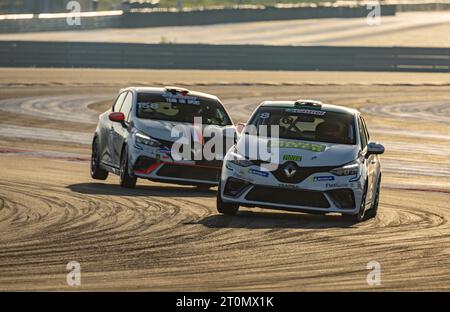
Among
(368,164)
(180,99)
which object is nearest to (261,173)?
(368,164)

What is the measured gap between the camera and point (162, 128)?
58.2ft

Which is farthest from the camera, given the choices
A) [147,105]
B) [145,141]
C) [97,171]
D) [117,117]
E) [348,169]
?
[97,171]

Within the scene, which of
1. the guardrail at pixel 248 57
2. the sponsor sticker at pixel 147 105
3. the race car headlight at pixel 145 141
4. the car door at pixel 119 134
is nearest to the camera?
the race car headlight at pixel 145 141

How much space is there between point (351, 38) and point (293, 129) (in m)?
54.4

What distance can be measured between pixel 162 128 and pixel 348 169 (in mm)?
3890

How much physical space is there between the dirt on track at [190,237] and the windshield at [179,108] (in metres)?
1.00

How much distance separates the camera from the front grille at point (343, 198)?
1442cm

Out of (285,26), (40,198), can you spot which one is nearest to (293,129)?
(40,198)

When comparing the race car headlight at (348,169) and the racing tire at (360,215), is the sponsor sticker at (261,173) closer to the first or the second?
the race car headlight at (348,169)

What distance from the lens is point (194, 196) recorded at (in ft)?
55.4

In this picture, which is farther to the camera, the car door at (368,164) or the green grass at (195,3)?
the green grass at (195,3)

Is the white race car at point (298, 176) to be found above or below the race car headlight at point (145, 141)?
above

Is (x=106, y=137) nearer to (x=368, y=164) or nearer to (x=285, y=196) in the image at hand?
(x=368, y=164)

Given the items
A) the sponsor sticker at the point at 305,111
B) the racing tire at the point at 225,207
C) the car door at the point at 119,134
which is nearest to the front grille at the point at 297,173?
the racing tire at the point at 225,207
